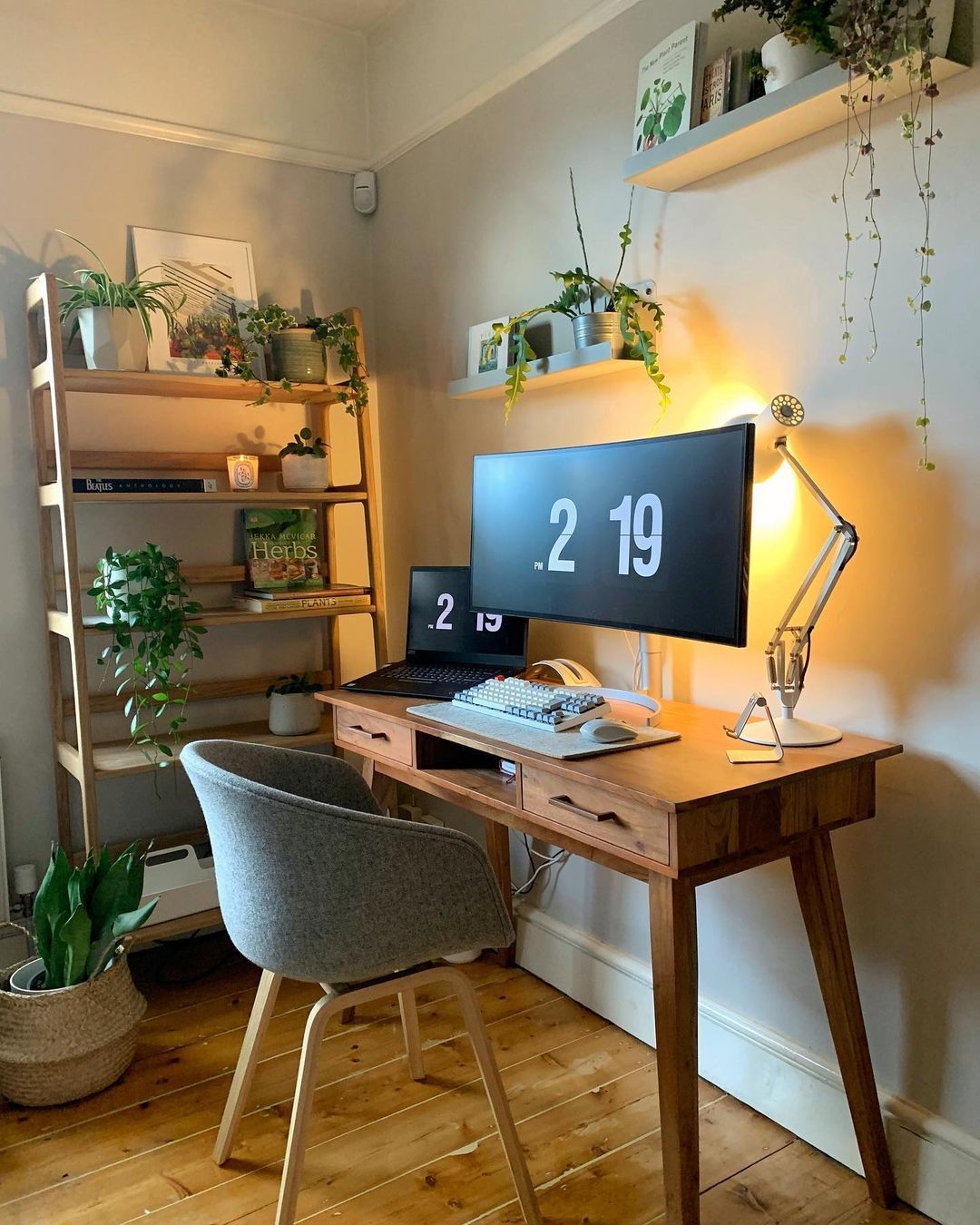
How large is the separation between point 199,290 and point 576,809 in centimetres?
191

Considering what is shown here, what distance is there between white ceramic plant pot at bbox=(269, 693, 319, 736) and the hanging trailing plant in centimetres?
166

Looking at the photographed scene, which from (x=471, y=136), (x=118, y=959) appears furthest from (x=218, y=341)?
(x=118, y=959)

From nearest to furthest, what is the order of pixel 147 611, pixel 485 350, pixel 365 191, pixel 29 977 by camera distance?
pixel 29 977
pixel 147 611
pixel 485 350
pixel 365 191

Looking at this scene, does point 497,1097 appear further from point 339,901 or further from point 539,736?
point 539,736

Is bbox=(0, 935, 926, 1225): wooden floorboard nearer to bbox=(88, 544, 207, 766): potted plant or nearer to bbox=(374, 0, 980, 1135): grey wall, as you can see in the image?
bbox=(374, 0, 980, 1135): grey wall

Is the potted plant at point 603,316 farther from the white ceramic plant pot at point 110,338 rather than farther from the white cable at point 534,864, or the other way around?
the white cable at point 534,864

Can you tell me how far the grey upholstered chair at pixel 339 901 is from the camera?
1.49 meters

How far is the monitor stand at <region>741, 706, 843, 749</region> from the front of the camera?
5.61 feet

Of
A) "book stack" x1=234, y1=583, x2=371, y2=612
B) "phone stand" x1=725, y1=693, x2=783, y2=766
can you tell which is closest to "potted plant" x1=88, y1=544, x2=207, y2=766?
"book stack" x1=234, y1=583, x2=371, y2=612

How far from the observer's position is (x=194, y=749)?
170 cm

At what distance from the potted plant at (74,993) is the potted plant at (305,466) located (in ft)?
3.58

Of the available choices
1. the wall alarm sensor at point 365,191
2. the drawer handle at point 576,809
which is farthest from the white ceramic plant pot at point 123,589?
the wall alarm sensor at point 365,191

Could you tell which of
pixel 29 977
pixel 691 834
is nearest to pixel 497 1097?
pixel 691 834

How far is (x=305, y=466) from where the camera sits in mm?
2781
